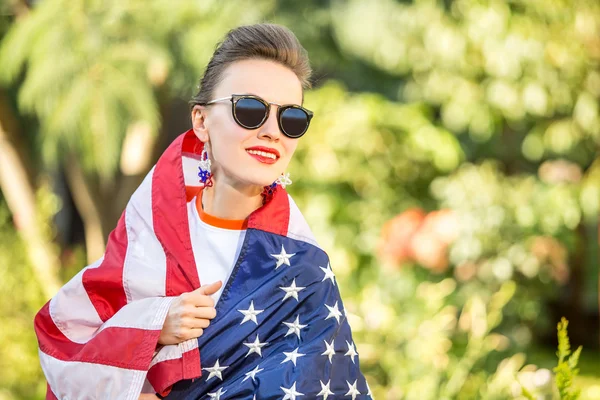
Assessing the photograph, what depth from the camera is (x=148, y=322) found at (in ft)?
5.67

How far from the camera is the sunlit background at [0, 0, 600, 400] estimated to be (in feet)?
13.4

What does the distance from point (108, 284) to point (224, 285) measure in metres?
0.28

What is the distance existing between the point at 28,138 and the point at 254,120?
4906 millimetres

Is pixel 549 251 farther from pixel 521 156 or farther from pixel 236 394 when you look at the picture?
pixel 236 394

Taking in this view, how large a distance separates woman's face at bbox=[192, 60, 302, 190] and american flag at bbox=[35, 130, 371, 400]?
0.36 ft

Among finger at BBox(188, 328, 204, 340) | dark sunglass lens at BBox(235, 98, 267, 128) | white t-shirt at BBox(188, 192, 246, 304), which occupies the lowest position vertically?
finger at BBox(188, 328, 204, 340)

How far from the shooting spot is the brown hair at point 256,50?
1.82 meters

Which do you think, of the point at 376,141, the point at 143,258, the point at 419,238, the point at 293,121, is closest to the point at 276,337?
the point at 143,258

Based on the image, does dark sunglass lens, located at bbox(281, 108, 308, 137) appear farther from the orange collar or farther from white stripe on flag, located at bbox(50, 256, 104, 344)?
white stripe on flag, located at bbox(50, 256, 104, 344)

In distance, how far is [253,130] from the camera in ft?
5.81

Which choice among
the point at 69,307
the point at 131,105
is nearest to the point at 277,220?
the point at 69,307

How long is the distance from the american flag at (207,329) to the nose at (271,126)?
188 mm

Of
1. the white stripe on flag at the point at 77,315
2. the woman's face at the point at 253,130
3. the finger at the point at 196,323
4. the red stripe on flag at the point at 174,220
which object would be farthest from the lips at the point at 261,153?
the white stripe on flag at the point at 77,315

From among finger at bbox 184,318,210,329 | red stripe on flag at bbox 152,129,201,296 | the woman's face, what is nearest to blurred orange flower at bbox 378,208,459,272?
red stripe on flag at bbox 152,129,201,296
